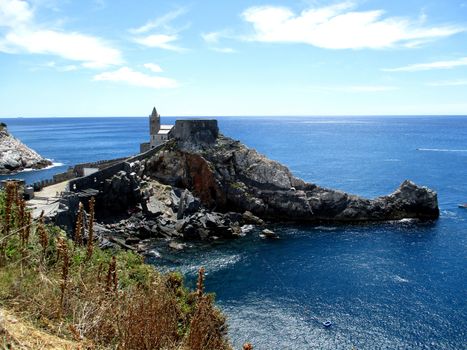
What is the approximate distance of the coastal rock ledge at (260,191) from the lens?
2067 inches

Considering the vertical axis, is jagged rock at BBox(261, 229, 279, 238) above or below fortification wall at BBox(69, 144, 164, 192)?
below

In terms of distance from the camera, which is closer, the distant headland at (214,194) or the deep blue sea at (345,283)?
the deep blue sea at (345,283)

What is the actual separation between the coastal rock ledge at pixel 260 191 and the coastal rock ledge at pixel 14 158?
152ft

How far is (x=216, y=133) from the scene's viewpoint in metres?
57.8

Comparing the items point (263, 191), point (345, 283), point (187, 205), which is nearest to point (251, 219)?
point (263, 191)

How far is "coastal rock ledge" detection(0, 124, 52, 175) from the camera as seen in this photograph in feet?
284

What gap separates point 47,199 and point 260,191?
83.9 feet

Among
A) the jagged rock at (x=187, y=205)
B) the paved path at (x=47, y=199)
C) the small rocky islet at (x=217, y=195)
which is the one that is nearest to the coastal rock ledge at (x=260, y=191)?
the small rocky islet at (x=217, y=195)

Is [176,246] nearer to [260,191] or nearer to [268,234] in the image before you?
[268,234]

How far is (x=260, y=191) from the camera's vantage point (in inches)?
2090

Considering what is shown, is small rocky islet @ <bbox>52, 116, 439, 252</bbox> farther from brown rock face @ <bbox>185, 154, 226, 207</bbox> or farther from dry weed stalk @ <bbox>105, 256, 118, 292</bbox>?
dry weed stalk @ <bbox>105, 256, 118, 292</bbox>

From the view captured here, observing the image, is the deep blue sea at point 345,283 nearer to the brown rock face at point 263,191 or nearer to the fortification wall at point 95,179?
the brown rock face at point 263,191

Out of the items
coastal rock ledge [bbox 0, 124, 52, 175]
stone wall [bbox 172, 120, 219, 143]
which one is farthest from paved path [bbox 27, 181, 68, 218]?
coastal rock ledge [bbox 0, 124, 52, 175]

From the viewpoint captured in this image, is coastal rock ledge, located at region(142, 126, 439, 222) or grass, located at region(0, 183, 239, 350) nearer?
grass, located at region(0, 183, 239, 350)
